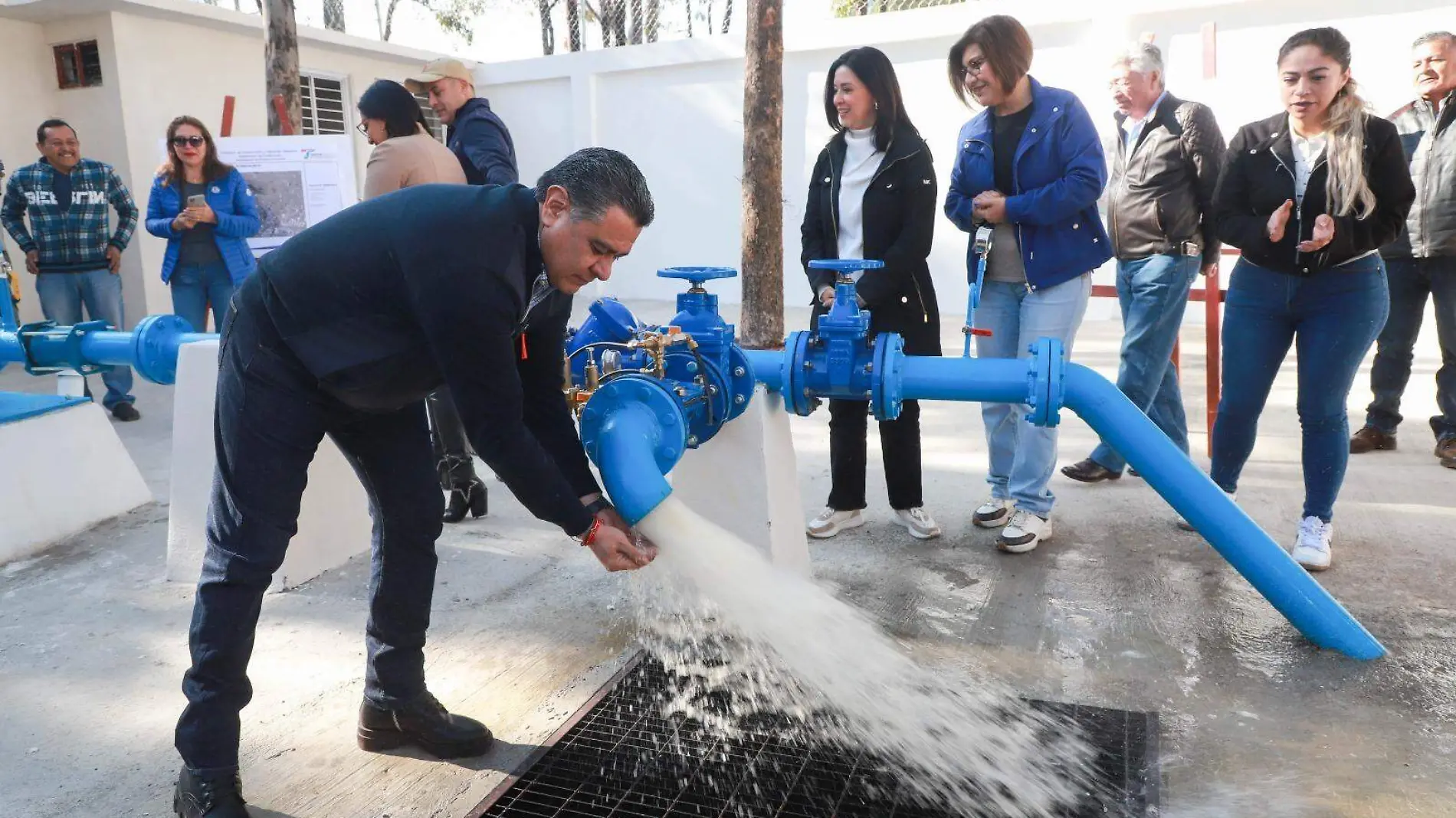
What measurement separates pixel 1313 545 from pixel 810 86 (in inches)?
319

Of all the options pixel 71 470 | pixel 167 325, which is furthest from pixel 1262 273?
pixel 71 470

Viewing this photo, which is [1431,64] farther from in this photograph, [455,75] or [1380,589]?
[455,75]

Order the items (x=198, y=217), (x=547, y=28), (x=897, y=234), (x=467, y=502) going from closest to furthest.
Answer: (x=897, y=234), (x=467, y=502), (x=198, y=217), (x=547, y=28)

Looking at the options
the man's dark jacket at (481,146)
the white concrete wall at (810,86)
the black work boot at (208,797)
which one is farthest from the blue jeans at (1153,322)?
→ the white concrete wall at (810,86)

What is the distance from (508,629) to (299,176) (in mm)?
3843

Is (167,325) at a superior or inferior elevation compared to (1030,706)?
superior

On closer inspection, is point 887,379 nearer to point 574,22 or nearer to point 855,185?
point 855,185

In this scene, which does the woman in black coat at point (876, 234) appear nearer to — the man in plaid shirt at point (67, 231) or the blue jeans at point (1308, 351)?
the blue jeans at point (1308, 351)

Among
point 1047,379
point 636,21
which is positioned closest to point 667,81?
point 636,21

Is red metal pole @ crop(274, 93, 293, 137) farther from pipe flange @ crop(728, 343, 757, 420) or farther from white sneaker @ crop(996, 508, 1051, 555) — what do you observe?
white sneaker @ crop(996, 508, 1051, 555)

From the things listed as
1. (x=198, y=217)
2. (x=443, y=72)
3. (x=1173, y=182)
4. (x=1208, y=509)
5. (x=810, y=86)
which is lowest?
(x=1208, y=509)

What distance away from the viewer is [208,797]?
6.92 ft

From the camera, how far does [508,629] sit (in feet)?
10.4

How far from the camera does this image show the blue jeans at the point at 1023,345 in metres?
3.64
